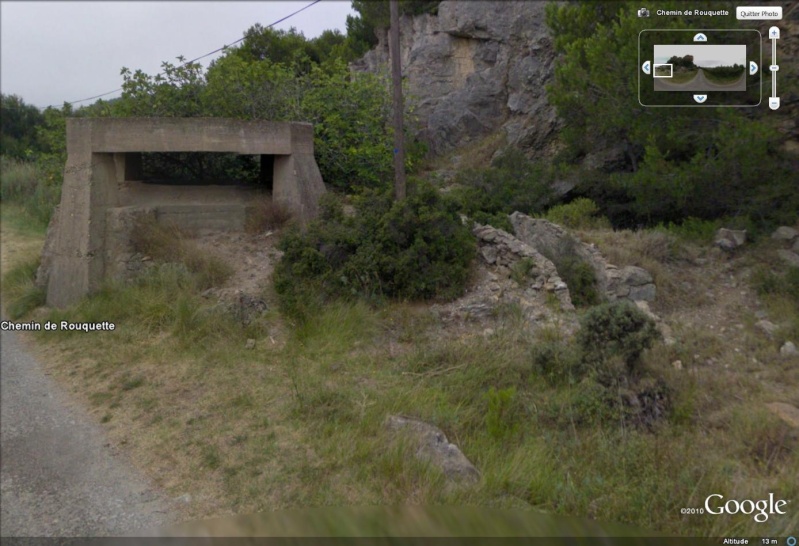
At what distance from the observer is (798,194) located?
434 inches

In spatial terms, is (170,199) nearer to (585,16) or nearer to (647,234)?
(647,234)

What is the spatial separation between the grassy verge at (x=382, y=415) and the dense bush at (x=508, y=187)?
18.1 feet

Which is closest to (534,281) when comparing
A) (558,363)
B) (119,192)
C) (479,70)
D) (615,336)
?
(558,363)

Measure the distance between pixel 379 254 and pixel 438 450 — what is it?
4.03 m

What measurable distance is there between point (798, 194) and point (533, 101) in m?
9.66

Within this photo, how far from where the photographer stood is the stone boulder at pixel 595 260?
935 cm

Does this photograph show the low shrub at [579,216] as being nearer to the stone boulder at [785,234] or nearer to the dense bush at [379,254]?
the stone boulder at [785,234]

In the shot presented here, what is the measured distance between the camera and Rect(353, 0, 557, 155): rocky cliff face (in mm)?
20094

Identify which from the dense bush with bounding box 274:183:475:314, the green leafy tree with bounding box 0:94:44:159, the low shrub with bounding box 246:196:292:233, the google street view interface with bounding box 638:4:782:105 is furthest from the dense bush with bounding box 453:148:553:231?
the green leafy tree with bounding box 0:94:44:159

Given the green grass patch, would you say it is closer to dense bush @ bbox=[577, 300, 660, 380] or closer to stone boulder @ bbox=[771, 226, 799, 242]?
dense bush @ bbox=[577, 300, 660, 380]

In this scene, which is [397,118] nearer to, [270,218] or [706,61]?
[270,218]

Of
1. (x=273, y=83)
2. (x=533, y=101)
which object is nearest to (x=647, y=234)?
(x=273, y=83)

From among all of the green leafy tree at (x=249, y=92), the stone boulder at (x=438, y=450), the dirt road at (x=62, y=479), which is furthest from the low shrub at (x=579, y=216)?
the dirt road at (x=62, y=479)

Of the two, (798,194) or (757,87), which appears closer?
(757,87)
